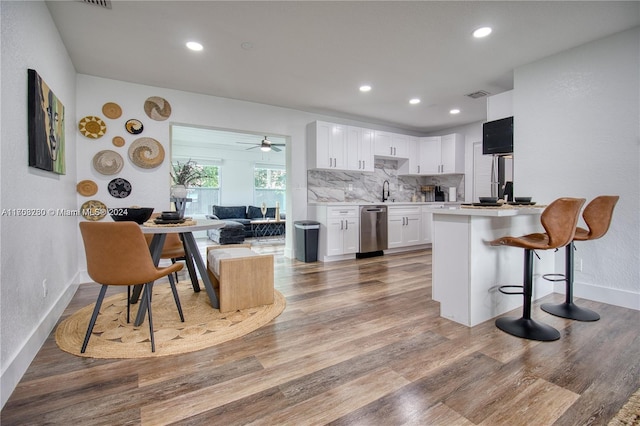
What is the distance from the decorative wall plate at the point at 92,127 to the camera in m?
3.61

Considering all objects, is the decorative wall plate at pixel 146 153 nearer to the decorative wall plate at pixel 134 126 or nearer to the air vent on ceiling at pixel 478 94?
the decorative wall plate at pixel 134 126

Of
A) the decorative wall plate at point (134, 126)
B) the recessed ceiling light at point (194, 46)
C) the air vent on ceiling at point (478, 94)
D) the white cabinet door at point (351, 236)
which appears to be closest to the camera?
the recessed ceiling light at point (194, 46)

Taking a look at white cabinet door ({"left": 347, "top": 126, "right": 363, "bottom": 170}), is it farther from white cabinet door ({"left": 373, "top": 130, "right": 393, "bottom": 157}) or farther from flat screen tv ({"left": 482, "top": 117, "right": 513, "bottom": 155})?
flat screen tv ({"left": 482, "top": 117, "right": 513, "bottom": 155})

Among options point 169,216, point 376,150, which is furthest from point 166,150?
point 376,150

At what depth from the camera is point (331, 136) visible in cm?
516

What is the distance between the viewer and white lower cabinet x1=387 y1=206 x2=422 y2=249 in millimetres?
5512

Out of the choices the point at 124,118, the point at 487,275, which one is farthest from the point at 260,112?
the point at 487,275

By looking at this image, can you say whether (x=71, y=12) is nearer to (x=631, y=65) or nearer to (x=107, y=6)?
(x=107, y=6)

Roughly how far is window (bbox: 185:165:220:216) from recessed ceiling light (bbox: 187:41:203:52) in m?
6.03

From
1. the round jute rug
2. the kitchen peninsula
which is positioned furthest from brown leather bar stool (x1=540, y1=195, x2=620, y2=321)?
the round jute rug

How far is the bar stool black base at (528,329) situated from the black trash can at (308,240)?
9.63ft

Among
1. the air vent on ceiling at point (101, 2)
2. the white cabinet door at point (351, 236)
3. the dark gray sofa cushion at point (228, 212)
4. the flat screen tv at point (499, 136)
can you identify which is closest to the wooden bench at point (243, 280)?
the air vent on ceiling at point (101, 2)

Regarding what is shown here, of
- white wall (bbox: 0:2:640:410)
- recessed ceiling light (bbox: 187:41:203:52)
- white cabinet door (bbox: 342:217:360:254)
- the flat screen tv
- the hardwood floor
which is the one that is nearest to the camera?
the hardwood floor

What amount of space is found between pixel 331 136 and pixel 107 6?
3.38 metres
